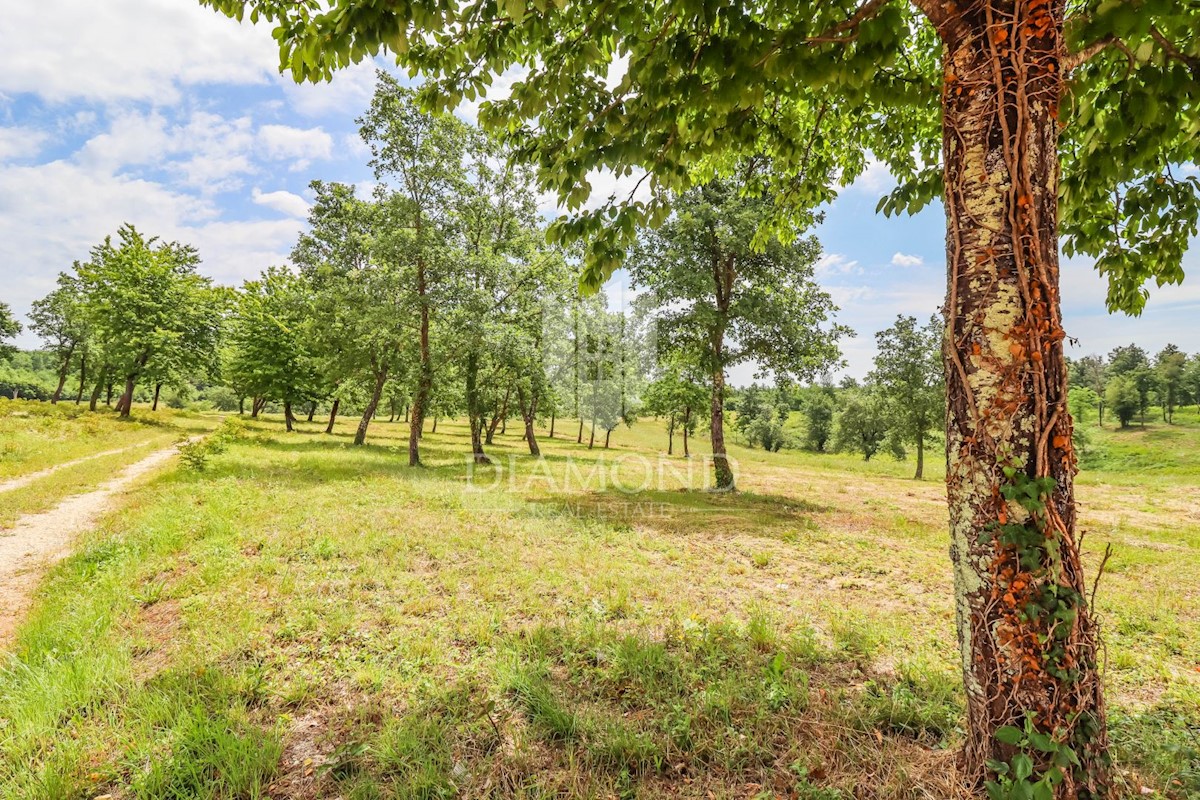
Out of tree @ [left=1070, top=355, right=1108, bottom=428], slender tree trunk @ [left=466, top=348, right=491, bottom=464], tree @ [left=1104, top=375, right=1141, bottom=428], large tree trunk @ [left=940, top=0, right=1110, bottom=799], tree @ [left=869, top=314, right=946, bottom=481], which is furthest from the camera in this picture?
tree @ [left=1070, top=355, right=1108, bottom=428]

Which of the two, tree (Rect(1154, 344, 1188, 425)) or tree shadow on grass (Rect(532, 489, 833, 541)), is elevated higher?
tree (Rect(1154, 344, 1188, 425))

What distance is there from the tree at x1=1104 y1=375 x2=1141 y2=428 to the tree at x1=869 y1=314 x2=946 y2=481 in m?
92.5

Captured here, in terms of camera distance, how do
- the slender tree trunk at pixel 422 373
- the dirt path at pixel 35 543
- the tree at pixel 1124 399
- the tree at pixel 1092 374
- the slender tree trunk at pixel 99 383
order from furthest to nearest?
the tree at pixel 1092 374 < the tree at pixel 1124 399 < the slender tree trunk at pixel 99 383 < the slender tree trunk at pixel 422 373 < the dirt path at pixel 35 543

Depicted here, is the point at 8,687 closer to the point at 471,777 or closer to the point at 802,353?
the point at 471,777

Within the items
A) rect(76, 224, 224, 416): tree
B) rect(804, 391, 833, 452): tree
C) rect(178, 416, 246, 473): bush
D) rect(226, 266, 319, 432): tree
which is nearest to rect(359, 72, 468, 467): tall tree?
rect(178, 416, 246, 473): bush

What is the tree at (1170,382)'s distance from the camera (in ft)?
293

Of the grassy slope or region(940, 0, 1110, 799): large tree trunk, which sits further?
the grassy slope

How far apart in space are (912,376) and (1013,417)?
112 feet

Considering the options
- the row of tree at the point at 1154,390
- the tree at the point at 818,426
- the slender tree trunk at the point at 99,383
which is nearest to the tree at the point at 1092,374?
the row of tree at the point at 1154,390

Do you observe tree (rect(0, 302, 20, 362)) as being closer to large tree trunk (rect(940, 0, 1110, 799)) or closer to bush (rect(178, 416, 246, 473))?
bush (rect(178, 416, 246, 473))

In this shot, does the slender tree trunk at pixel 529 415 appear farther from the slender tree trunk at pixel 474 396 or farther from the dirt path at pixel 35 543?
the dirt path at pixel 35 543

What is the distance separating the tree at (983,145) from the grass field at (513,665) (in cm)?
99

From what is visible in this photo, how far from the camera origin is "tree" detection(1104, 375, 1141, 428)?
87.2m

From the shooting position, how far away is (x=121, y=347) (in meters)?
31.2
